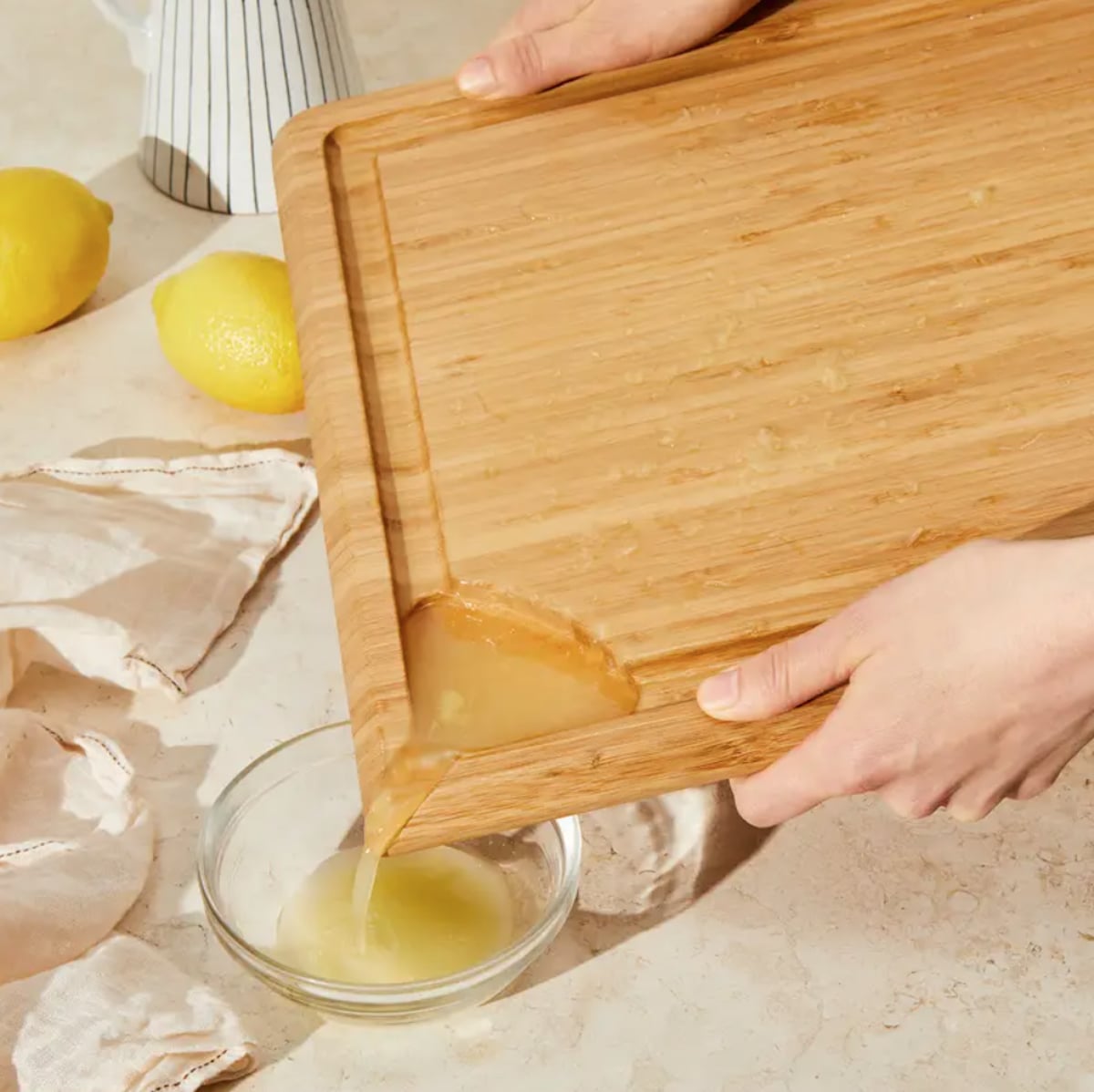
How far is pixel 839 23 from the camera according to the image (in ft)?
3.23

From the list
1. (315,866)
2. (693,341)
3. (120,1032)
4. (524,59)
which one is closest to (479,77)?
(524,59)

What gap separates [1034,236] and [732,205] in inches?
6.5

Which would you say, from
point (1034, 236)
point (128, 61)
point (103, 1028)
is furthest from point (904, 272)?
point (128, 61)

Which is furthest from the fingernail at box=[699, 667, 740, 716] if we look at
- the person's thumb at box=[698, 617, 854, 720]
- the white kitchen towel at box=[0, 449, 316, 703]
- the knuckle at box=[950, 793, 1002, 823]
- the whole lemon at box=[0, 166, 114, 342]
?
the whole lemon at box=[0, 166, 114, 342]

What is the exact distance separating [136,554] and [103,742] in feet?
0.49

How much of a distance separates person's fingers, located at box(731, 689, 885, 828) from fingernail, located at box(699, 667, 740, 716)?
0.14 feet

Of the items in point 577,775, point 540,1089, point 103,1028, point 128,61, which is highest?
point 128,61

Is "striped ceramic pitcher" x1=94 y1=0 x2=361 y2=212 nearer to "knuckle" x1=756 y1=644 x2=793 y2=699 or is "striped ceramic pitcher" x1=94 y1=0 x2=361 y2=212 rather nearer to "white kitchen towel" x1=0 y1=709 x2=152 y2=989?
"white kitchen towel" x1=0 y1=709 x2=152 y2=989

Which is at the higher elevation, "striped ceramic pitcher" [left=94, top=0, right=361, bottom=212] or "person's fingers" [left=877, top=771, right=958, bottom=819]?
"striped ceramic pitcher" [left=94, top=0, right=361, bottom=212]

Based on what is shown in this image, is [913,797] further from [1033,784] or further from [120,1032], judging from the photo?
[120,1032]

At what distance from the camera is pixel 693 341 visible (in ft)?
2.78

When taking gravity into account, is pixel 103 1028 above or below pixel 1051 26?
below

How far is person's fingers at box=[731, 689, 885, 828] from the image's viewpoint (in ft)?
2.30

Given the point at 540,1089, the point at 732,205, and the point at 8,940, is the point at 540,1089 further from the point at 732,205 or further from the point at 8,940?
the point at 732,205
